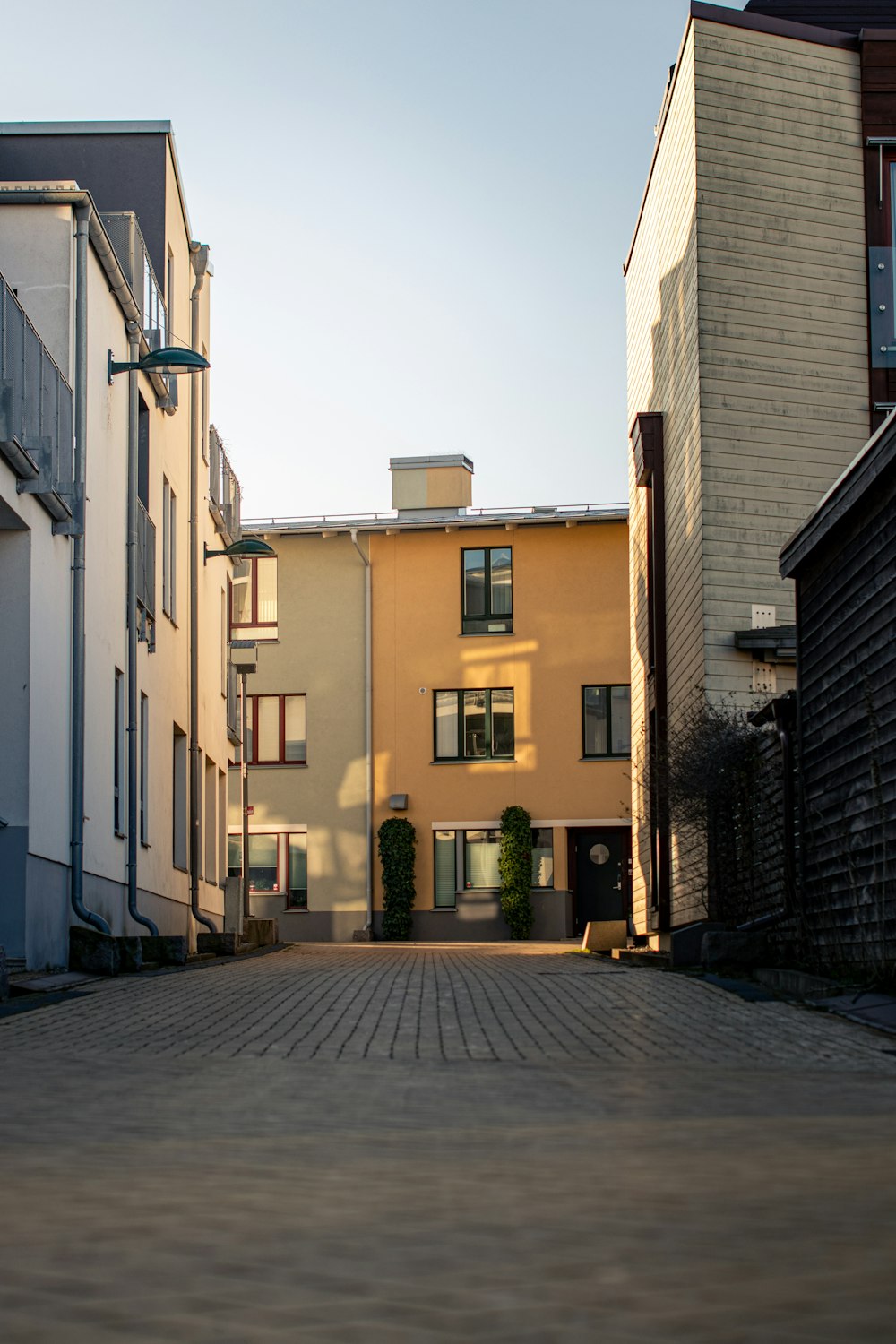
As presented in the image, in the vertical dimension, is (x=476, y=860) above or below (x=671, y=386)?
below

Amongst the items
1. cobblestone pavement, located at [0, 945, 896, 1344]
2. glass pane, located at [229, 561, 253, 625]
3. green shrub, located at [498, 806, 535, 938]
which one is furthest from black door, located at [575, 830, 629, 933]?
cobblestone pavement, located at [0, 945, 896, 1344]

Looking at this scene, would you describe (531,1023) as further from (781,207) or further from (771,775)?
(781,207)

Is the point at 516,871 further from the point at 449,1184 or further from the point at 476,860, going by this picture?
the point at 449,1184

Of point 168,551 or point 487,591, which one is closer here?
point 168,551

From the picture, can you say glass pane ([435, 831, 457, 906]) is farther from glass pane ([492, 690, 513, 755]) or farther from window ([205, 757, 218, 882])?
window ([205, 757, 218, 882])

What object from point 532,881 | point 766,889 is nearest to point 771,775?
point 766,889

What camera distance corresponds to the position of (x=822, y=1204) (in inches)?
149

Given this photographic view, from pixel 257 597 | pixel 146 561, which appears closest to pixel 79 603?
pixel 146 561

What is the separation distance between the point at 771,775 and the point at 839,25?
10716 mm

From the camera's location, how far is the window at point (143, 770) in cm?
1933

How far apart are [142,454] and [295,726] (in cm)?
1989

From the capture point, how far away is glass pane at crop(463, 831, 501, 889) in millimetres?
37875

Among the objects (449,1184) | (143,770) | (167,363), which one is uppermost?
(167,363)

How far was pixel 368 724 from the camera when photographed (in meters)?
38.9
